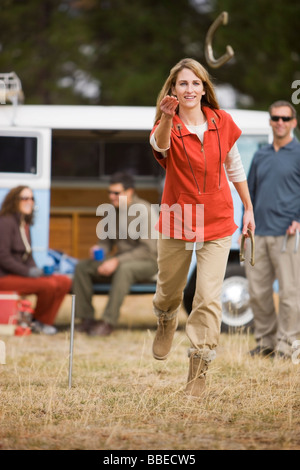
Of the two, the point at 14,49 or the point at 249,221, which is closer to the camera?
the point at 249,221

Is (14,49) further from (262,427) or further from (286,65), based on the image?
(262,427)

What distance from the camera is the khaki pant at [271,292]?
6008mm

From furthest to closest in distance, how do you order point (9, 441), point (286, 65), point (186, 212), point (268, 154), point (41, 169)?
point (286, 65) → point (41, 169) → point (268, 154) → point (186, 212) → point (9, 441)

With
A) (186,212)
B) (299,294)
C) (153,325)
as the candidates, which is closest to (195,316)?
(186,212)

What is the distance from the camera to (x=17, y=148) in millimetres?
7488

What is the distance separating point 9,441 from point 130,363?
2.28 metres

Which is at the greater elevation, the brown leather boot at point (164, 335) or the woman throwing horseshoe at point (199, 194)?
the woman throwing horseshoe at point (199, 194)

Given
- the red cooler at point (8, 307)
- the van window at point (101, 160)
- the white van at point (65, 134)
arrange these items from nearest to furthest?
the red cooler at point (8, 307)
the white van at point (65, 134)
the van window at point (101, 160)

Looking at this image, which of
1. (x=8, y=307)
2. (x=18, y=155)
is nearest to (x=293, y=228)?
(x=8, y=307)

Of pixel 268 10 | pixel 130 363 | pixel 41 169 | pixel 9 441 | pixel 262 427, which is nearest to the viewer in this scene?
pixel 9 441

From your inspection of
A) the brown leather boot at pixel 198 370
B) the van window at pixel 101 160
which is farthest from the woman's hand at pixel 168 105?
the van window at pixel 101 160

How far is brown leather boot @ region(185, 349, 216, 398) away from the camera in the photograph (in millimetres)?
4426

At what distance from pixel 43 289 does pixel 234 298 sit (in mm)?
1755

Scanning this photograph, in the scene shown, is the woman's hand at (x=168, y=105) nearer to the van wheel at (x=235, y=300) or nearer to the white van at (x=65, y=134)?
the white van at (x=65, y=134)
